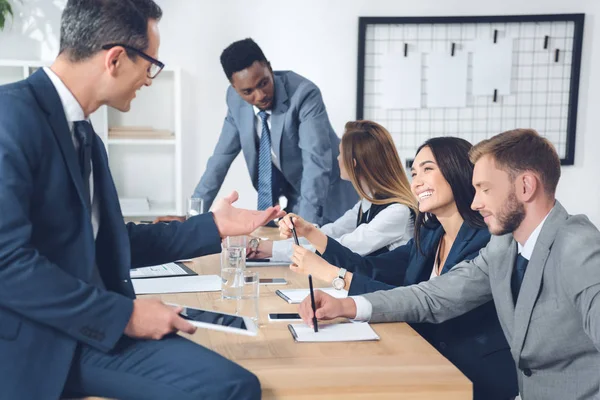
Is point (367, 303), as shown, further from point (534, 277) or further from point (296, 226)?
point (296, 226)

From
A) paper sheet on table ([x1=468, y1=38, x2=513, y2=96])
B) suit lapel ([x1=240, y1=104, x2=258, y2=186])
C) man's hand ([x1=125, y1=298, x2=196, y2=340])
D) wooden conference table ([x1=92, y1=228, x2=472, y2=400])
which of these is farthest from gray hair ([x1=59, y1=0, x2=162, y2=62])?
paper sheet on table ([x1=468, y1=38, x2=513, y2=96])

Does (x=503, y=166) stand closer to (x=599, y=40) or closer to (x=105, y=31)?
(x=105, y=31)

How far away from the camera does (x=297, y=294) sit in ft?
5.95

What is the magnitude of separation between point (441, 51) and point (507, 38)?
1.38 ft

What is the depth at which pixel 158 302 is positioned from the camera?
1.16 m

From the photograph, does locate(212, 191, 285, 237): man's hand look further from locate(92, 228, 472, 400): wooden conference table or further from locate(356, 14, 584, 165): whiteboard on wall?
locate(356, 14, 584, 165): whiteboard on wall

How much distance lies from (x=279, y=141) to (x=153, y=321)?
216cm

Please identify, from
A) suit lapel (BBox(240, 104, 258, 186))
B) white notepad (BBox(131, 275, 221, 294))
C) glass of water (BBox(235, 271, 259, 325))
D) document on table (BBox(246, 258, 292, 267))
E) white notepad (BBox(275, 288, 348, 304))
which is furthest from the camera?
suit lapel (BBox(240, 104, 258, 186))

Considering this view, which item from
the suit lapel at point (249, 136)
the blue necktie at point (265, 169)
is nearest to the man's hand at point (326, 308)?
the blue necktie at point (265, 169)

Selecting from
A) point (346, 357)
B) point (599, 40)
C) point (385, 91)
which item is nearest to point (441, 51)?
point (385, 91)

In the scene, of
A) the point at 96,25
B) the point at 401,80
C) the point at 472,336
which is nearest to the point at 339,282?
the point at 472,336

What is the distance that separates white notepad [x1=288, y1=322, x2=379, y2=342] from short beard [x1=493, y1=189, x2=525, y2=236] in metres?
0.39

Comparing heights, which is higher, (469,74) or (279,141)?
(469,74)

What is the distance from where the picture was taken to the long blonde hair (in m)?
2.54
